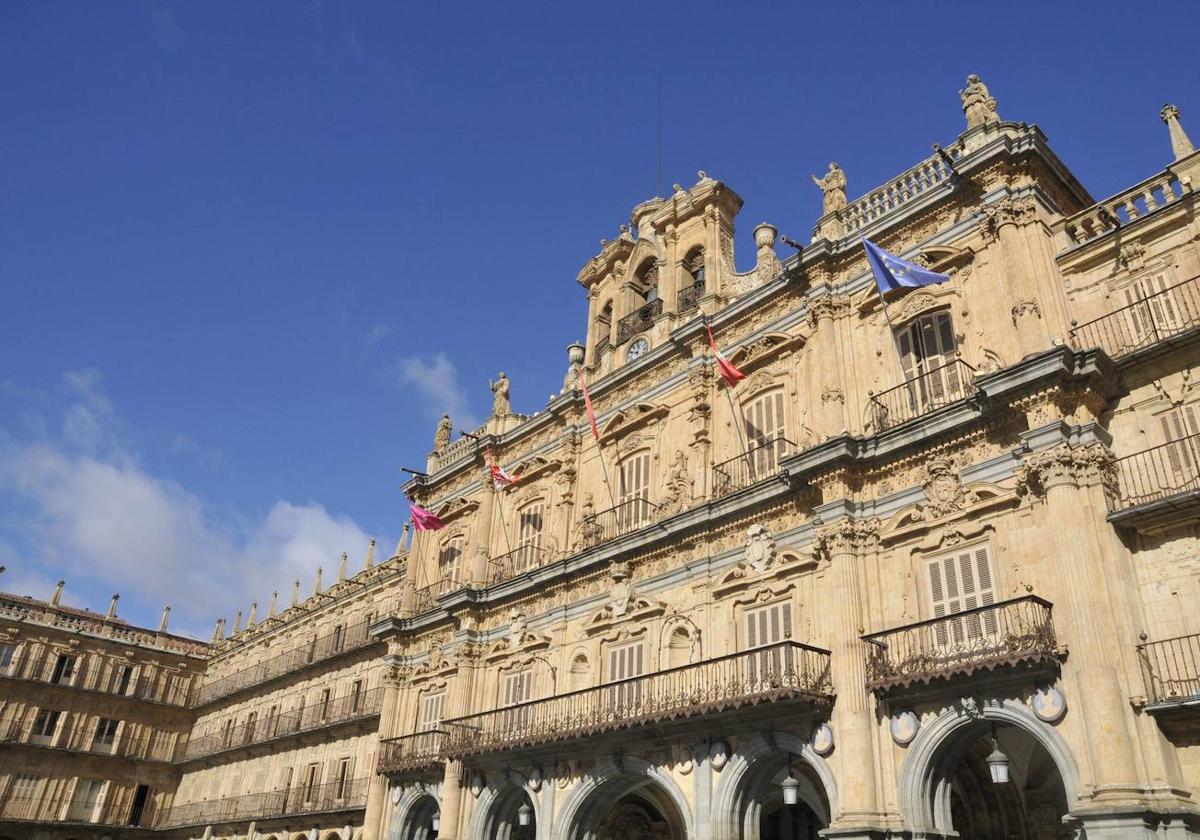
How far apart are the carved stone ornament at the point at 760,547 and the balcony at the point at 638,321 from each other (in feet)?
30.3

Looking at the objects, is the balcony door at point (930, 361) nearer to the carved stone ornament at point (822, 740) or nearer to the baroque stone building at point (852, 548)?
the baroque stone building at point (852, 548)

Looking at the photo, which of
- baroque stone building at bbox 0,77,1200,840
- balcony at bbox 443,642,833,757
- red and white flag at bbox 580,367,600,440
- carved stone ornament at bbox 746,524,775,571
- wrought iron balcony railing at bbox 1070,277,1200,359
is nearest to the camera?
baroque stone building at bbox 0,77,1200,840

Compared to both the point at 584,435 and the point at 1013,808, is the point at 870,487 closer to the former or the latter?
the point at 1013,808

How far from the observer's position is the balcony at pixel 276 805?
34.5 m

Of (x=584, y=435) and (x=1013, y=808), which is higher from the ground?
(x=584, y=435)

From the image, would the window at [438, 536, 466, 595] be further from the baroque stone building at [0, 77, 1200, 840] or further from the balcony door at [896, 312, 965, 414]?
the balcony door at [896, 312, 965, 414]

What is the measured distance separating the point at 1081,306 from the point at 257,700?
4300cm

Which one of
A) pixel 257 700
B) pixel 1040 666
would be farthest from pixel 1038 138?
pixel 257 700

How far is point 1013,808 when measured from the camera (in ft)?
61.5

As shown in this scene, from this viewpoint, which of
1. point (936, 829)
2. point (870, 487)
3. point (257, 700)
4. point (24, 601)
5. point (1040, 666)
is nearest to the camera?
point (1040, 666)

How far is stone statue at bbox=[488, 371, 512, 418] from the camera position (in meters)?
33.0

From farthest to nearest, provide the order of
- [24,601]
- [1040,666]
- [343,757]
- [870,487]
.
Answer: [24,601] < [343,757] < [870,487] < [1040,666]

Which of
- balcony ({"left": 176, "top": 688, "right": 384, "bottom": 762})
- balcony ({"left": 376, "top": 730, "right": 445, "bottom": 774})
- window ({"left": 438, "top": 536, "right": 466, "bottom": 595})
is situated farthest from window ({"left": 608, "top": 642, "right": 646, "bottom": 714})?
balcony ({"left": 176, "top": 688, "right": 384, "bottom": 762})

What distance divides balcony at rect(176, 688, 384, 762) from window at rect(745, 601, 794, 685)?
62.0ft
